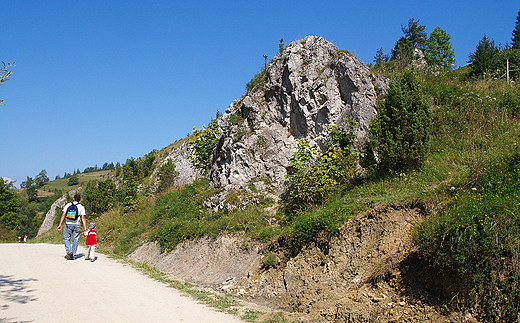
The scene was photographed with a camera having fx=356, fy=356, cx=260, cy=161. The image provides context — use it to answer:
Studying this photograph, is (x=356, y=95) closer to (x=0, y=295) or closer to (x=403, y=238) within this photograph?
(x=403, y=238)

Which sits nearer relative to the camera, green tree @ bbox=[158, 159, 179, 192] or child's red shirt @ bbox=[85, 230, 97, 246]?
child's red shirt @ bbox=[85, 230, 97, 246]

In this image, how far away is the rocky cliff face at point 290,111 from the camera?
1481 cm

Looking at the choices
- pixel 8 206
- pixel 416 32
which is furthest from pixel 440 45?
pixel 8 206

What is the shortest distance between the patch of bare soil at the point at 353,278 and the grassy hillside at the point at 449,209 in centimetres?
34

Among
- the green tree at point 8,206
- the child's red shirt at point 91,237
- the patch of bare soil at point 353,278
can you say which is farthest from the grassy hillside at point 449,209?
the green tree at point 8,206

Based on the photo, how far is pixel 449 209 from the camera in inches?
280

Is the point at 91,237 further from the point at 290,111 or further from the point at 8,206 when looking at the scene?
the point at 8,206

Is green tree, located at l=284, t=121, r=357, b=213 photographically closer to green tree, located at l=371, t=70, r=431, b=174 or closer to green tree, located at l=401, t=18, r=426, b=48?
green tree, located at l=371, t=70, r=431, b=174

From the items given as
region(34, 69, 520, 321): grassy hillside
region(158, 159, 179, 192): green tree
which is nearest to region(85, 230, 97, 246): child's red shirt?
region(34, 69, 520, 321): grassy hillside

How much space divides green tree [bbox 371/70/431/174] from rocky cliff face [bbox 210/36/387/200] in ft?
7.56

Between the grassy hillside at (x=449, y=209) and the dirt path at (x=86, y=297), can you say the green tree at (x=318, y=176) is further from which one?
the dirt path at (x=86, y=297)

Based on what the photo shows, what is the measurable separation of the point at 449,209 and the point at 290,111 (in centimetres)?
1026

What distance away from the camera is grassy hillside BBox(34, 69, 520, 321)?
5.58 meters

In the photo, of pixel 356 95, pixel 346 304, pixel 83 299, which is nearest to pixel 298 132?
pixel 356 95
